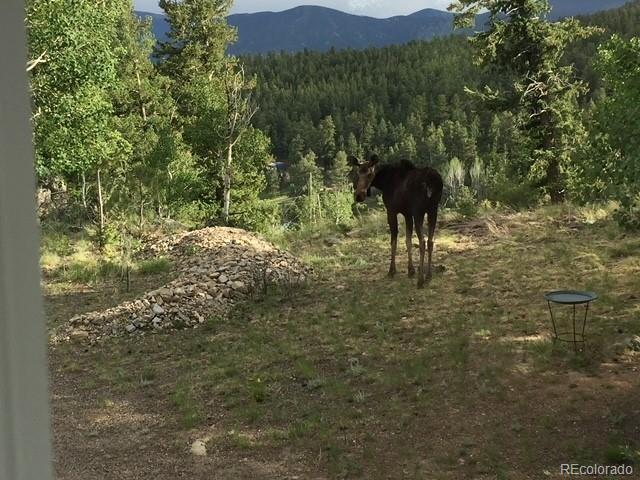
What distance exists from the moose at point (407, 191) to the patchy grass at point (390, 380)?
584 millimetres

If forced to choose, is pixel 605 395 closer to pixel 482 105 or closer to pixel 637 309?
pixel 637 309

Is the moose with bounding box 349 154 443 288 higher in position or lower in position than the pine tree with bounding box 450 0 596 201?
lower

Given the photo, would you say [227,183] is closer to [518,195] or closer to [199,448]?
[518,195]

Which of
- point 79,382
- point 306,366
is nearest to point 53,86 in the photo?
point 79,382

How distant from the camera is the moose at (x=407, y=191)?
6680 millimetres

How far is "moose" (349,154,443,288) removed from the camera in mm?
6680

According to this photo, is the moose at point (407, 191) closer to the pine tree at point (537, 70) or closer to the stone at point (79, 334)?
the stone at point (79, 334)

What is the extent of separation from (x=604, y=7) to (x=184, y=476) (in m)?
84.4

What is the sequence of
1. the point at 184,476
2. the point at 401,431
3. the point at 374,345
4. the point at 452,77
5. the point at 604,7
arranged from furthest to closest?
the point at 604,7 < the point at 452,77 < the point at 374,345 < the point at 401,431 < the point at 184,476

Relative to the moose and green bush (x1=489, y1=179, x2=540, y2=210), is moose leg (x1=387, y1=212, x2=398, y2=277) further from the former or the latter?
green bush (x1=489, y1=179, x2=540, y2=210)

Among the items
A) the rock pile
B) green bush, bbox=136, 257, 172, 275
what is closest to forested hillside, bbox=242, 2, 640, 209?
green bush, bbox=136, 257, 172, 275

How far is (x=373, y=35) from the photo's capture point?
18825 cm

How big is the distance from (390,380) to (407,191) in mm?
2990

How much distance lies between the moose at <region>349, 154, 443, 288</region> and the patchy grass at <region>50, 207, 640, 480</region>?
1.91 feet
